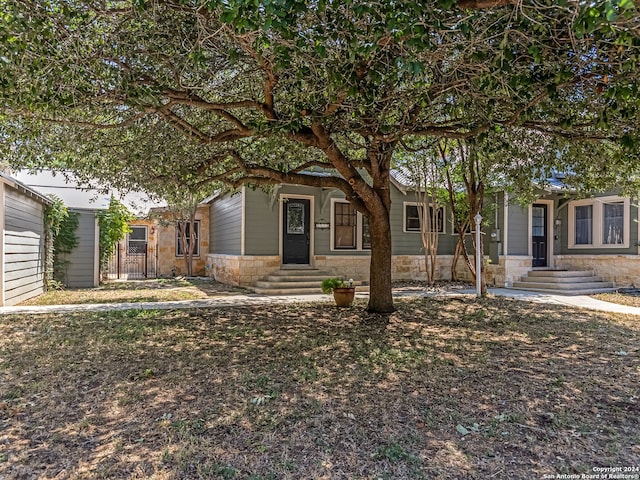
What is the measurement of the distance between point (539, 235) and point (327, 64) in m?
11.4

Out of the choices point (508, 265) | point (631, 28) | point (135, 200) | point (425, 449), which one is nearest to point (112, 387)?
point (425, 449)

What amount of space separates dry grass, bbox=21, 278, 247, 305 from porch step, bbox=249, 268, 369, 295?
675mm

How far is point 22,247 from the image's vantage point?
863 centimetres

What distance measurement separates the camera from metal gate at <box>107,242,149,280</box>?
1584 cm

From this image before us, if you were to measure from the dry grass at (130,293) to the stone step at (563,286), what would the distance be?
768cm

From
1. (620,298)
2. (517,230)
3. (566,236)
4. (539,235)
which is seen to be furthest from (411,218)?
(620,298)

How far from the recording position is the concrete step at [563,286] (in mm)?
11184

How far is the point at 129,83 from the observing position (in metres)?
4.45

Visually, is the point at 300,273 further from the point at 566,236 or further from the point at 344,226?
the point at 566,236

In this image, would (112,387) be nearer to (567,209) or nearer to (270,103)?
(270,103)

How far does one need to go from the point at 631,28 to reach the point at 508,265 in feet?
32.7

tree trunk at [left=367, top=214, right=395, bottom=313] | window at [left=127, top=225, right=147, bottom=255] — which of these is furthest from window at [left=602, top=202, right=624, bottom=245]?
window at [left=127, top=225, right=147, bottom=255]

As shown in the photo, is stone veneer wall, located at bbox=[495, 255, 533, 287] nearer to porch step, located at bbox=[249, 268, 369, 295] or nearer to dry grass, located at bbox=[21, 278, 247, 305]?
porch step, located at bbox=[249, 268, 369, 295]

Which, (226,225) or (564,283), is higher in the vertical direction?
(226,225)
